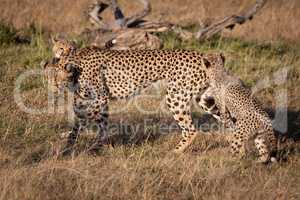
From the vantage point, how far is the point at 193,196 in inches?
215

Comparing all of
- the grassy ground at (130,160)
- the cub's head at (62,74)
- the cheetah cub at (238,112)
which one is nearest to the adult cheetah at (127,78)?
the cub's head at (62,74)

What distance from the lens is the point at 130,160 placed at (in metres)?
6.36

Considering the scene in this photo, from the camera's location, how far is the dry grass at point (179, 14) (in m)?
12.5

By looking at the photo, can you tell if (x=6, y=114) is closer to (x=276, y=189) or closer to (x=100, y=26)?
(x=276, y=189)

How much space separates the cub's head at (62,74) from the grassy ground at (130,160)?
473 millimetres

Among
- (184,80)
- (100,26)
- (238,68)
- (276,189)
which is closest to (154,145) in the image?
(184,80)

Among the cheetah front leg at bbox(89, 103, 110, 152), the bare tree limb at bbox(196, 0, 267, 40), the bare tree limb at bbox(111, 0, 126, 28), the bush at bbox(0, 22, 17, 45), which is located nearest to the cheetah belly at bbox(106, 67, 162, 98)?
the cheetah front leg at bbox(89, 103, 110, 152)

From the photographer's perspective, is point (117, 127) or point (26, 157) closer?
point (26, 157)

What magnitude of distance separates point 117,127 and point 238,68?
10.1 ft

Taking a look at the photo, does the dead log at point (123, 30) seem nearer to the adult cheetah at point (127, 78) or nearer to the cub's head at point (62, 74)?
the adult cheetah at point (127, 78)

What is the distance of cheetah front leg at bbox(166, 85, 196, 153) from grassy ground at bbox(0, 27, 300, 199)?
11 centimetres

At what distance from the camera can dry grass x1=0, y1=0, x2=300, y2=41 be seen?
12531mm

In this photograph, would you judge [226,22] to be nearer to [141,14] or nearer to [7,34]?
[141,14]

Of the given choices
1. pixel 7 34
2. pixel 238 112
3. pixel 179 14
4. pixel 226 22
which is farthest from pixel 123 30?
pixel 238 112
